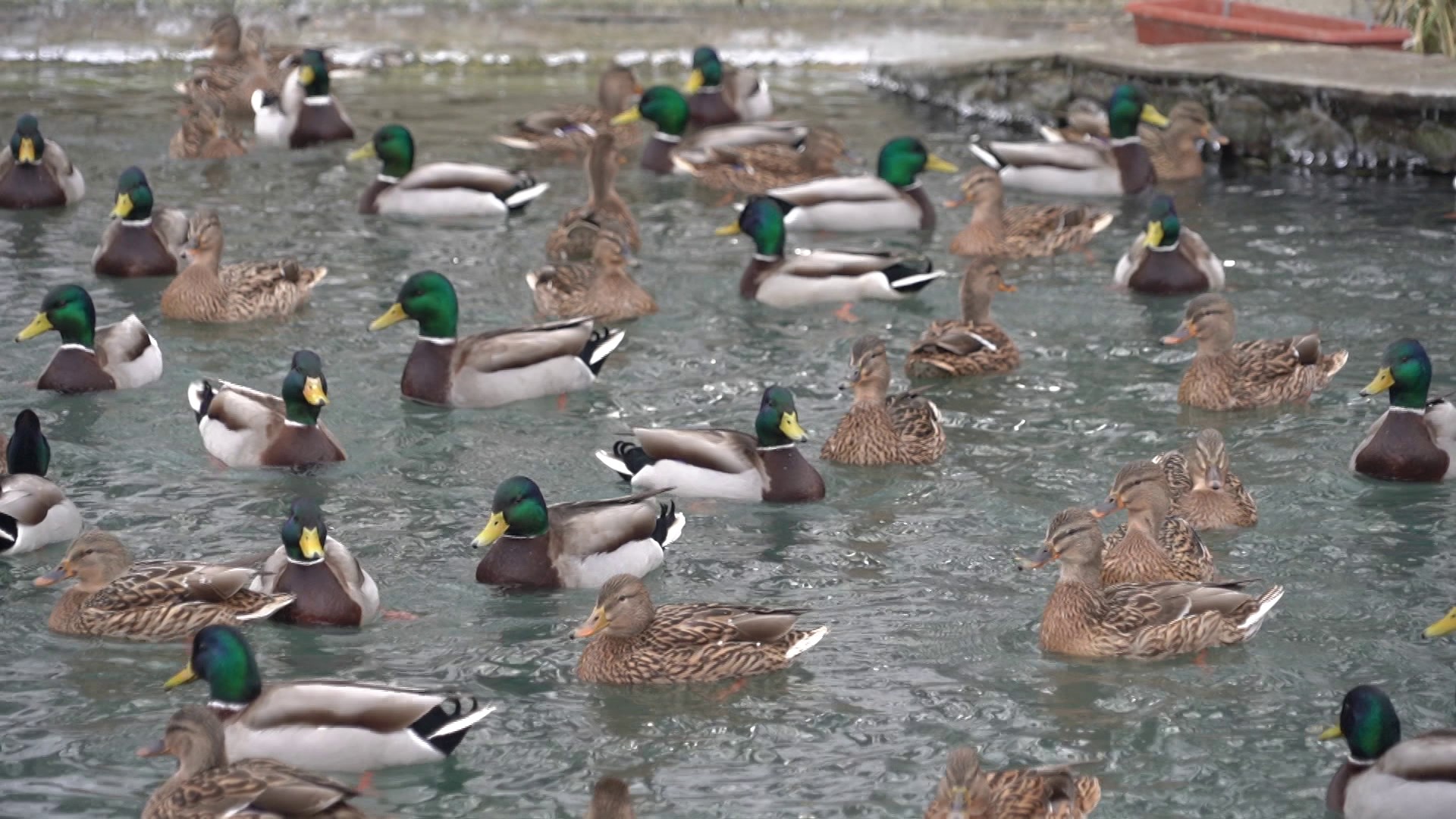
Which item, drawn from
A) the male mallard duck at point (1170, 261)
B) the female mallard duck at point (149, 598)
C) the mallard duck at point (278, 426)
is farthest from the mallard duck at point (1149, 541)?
the male mallard duck at point (1170, 261)

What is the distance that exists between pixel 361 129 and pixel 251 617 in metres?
9.55

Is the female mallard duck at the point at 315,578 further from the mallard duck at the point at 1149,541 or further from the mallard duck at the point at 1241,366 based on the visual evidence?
the mallard duck at the point at 1241,366

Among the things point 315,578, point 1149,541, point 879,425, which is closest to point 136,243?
point 879,425

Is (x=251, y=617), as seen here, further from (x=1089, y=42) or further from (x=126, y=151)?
(x=1089, y=42)

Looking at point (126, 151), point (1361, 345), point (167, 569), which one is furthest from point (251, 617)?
point (126, 151)

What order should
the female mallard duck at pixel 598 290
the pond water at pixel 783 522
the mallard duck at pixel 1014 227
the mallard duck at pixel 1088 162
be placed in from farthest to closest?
1. the mallard duck at pixel 1088 162
2. the mallard duck at pixel 1014 227
3. the female mallard duck at pixel 598 290
4. the pond water at pixel 783 522

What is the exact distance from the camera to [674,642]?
7359 millimetres

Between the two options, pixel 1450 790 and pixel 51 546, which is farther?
pixel 51 546

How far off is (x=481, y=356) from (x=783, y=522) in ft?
7.53

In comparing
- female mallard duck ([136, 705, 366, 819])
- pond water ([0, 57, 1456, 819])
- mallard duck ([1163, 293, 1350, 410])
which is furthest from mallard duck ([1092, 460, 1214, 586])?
female mallard duck ([136, 705, 366, 819])

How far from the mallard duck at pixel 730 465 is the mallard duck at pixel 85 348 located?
2.86 m

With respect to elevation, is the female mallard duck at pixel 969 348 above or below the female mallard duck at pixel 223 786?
below

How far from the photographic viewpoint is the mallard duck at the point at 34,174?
13.8m

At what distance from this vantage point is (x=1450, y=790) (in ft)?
19.9
